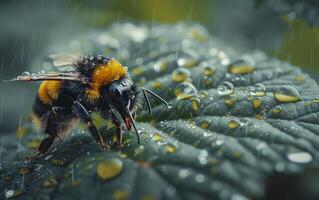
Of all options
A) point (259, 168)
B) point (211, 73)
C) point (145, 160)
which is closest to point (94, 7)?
point (211, 73)

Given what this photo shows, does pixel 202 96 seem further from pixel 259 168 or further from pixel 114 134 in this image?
pixel 259 168

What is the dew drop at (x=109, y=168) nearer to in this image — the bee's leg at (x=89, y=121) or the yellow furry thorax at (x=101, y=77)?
the bee's leg at (x=89, y=121)

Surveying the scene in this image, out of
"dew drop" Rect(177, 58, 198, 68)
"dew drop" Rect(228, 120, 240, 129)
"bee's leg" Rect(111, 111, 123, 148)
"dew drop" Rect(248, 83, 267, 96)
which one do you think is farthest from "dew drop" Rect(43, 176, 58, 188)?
"dew drop" Rect(177, 58, 198, 68)

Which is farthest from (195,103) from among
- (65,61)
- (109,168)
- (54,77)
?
(65,61)

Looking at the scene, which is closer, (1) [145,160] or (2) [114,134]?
(1) [145,160]

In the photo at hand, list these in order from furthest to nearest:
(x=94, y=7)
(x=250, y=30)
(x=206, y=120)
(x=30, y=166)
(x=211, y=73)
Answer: (x=94, y=7), (x=250, y=30), (x=211, y=73), (x=30, y=166), (x=206, y=120)

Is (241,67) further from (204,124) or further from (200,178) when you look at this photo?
(200,178)

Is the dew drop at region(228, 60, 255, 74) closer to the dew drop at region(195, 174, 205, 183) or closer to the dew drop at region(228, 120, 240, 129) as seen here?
the dew drop at region(228, 120, 240, 129)

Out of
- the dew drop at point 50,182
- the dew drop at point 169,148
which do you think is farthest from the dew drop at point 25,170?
the dew drop at point 169,148
